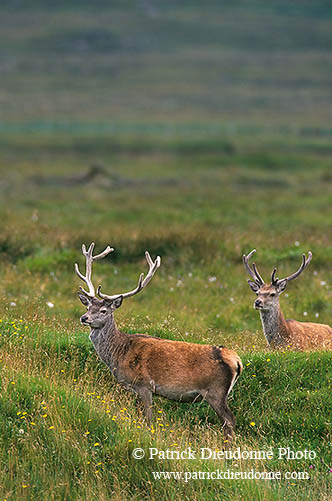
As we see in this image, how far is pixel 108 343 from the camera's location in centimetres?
947

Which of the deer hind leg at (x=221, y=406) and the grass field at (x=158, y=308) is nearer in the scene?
the grass field at (x=158, y=308)

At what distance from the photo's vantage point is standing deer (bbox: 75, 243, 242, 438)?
8719 millimetres

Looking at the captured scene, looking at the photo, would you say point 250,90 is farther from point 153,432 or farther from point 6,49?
point 153,432

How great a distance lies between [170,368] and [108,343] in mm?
1021

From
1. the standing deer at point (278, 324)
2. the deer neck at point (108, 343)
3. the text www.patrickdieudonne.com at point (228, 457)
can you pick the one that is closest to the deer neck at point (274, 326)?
the standing deer at point (278, 324)

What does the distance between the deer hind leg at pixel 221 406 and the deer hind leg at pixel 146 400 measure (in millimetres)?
691

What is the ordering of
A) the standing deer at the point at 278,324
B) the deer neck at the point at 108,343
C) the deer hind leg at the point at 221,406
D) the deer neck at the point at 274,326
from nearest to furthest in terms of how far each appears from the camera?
the deer hind leg at the point at 221,406
the deer neck at the point at 108,343
the standing deer at the point at 278,324
the deer neck at the point at 274,326

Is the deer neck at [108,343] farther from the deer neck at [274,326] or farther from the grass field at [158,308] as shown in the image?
the deer neck at [274,326]

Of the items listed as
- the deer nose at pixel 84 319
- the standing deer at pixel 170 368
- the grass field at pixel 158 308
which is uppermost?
the deer nose at pixel 84 319

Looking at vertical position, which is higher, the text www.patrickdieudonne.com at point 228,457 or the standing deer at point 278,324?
the text www.patrickdieudonne.com at point 228,457

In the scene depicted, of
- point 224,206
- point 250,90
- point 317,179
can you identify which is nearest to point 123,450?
point 224,206

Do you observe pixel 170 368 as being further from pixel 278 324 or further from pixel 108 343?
pixel 278 324

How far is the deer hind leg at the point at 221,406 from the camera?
8695mm

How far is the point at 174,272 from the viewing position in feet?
54.1
